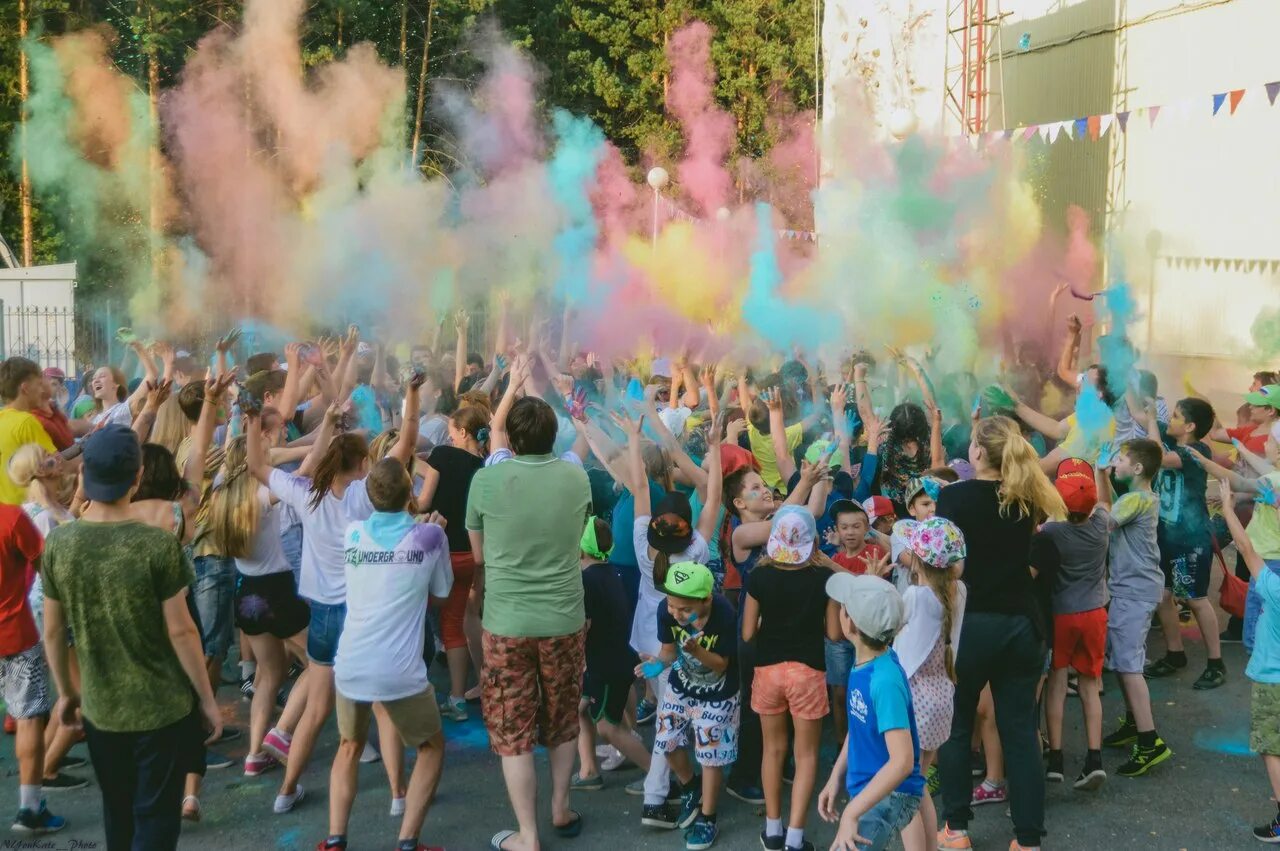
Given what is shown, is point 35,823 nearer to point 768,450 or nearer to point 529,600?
point 529,600

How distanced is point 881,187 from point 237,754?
12.5 meters

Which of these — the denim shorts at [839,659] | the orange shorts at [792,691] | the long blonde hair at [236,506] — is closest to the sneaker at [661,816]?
the orange shorts at [792,691]

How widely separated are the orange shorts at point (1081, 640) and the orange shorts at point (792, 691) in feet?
4.91

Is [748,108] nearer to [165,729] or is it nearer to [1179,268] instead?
[1179,268]

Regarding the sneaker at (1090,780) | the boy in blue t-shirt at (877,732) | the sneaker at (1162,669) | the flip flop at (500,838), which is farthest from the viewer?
the sneaker at (1162,669)

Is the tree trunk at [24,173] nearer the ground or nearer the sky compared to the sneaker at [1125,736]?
nearer the sky

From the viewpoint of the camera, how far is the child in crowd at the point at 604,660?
17.7 ft

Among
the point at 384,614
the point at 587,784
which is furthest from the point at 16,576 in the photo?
the point at 587,784

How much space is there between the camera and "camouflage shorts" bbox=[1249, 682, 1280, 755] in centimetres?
493

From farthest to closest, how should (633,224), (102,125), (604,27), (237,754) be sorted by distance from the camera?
(604,27) → (633,224) → (102,125) → (237,754)

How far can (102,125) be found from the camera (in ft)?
75.9

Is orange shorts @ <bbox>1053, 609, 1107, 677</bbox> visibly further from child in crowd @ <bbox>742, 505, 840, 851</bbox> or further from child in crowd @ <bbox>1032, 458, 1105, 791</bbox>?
child in crowd @ <bbox>742, 505, 840, 851</bbox>

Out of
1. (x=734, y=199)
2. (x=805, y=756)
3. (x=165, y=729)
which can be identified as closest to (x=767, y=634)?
(x=805, y=756)

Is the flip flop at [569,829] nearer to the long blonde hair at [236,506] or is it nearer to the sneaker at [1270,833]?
the long blonde hair at [236,506]
